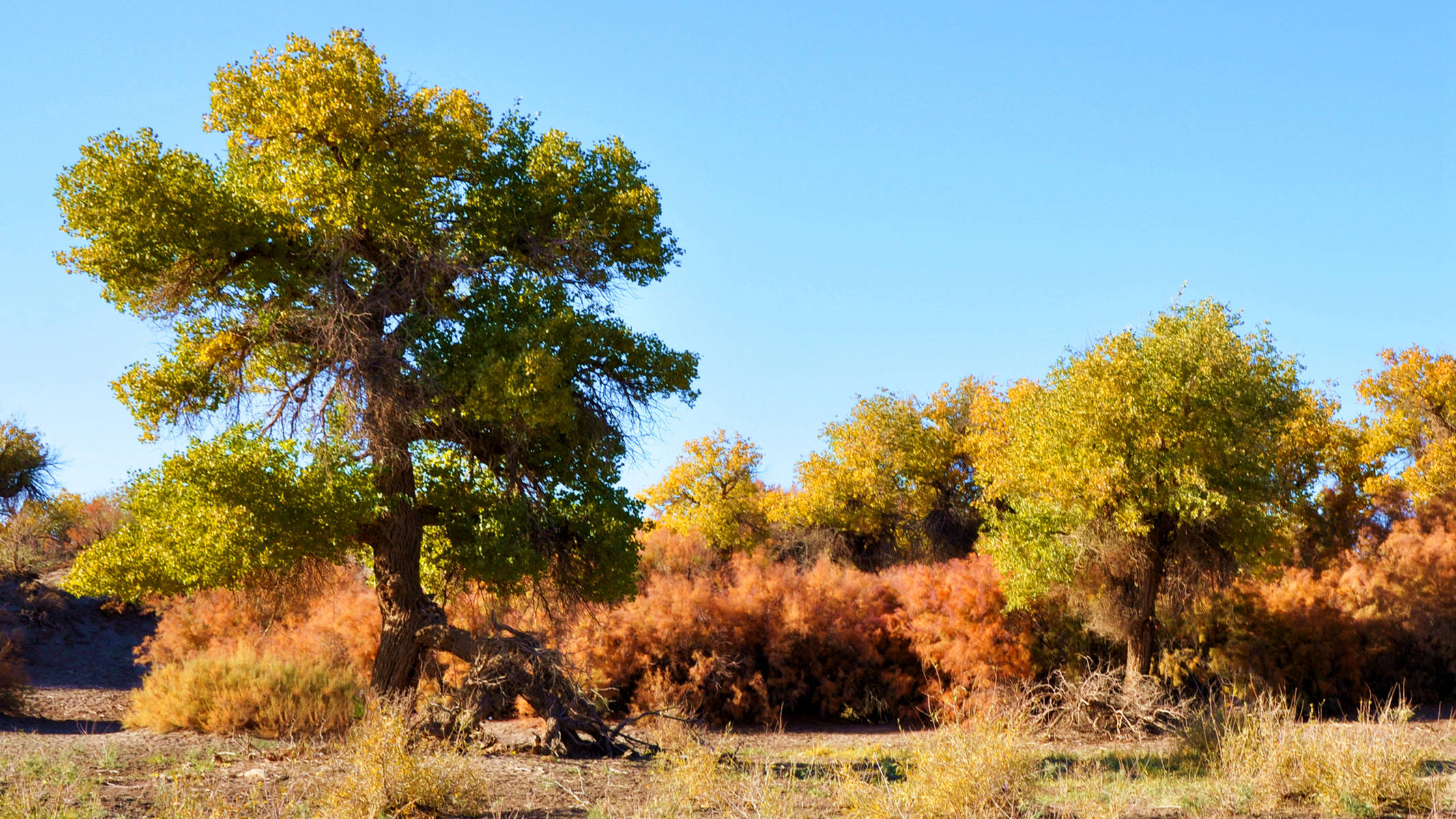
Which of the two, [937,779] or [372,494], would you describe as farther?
[372,494]

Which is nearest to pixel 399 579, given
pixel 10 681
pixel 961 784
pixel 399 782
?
pixel 399 782

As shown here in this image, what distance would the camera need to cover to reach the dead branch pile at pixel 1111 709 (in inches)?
586

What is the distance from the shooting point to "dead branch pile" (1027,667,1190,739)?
14891 millimetres

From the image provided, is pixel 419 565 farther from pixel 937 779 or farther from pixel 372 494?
pixel 937 779

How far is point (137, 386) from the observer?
36.7ft

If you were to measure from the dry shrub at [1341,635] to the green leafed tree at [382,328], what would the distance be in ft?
44.5

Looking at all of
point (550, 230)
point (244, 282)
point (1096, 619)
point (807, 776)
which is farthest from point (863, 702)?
point (244, 282)

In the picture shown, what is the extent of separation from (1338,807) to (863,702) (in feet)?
38.4

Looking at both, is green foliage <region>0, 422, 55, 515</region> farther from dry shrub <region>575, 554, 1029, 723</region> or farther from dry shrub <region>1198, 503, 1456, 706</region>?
dry shrub <region>1198, 503, 1456, 706</region>

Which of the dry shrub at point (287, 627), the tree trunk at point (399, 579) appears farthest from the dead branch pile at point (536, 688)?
the dry shrub at point (287, 627)

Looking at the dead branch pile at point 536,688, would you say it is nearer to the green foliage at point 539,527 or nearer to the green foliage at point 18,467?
the green foliage at point 539,527

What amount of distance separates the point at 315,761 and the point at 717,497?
953 inches

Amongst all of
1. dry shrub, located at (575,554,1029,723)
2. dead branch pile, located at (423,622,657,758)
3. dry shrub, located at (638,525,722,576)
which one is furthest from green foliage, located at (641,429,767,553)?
dead branch pile, located at (423,622,657,758)

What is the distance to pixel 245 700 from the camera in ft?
39.0
